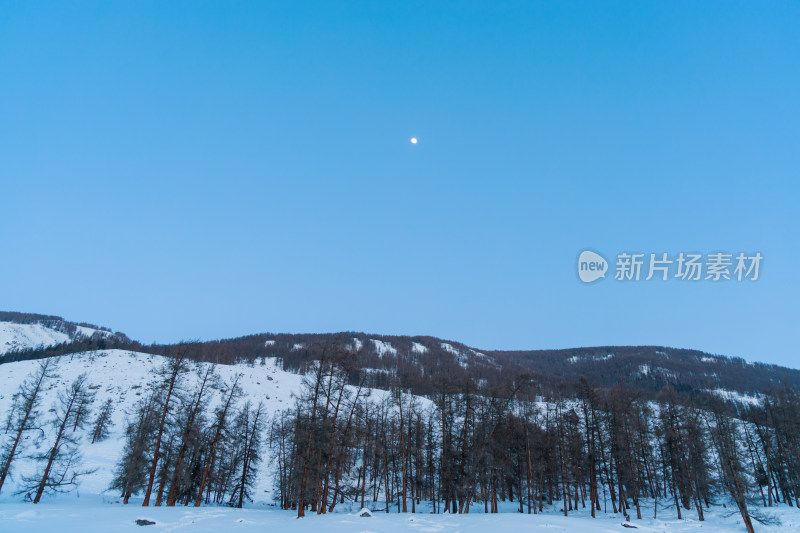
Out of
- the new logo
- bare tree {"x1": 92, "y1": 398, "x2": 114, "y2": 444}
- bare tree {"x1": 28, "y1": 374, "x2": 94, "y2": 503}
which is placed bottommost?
bare tree {"x1": 92, "y1": 398, "x2": 114, "y2": 444}

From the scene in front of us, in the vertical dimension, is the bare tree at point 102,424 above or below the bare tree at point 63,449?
below

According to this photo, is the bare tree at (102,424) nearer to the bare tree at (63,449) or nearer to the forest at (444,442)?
the bare tree at (63,449)

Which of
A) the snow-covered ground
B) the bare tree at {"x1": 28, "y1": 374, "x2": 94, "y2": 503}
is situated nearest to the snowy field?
the bare tree at {"x1": 28, "y1": 374, "x2": 94, "y2": 503}

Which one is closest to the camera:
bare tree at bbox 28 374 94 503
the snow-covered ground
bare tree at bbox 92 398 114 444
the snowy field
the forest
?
the snowy field

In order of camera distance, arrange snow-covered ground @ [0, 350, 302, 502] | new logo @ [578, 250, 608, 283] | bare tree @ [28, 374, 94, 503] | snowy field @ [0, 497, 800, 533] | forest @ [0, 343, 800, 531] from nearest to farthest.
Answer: snowy field @ [0, 497, 800, 533]
forest @ [0, 343, 800, 531]
bare tree @ [28, 374, 94, 503]
new logo @ [578, 250, 608, 283]
snow-covered ground @ [0, 350, 302, 502]

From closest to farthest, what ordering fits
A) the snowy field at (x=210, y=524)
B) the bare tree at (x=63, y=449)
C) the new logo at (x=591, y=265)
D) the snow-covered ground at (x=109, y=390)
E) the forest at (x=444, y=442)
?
the snowy field at (x=210, y=524) < the forest at (x=444, y=442) < the bare tree at (x=63, y=449) < the new logo at (x=591, y=265) < the snow-covered ground at (x=109, y=390)

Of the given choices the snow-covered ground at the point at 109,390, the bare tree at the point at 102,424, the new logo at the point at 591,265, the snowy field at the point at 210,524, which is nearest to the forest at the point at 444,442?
the snowy field at the point at 210,524

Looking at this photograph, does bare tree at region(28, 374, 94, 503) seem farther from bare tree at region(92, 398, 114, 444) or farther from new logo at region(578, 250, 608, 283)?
new logo at region(578, 250, 608, 283)

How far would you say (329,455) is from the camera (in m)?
23.8

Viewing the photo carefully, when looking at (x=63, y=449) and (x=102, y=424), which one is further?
(x=102, y=424)

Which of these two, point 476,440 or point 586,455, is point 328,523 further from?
point 586,455

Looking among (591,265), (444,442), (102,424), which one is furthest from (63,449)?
(591,265)

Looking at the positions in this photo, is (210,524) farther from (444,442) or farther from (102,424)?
(102,424)

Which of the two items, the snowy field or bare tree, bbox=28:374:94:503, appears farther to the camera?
bare tree, bbox=28:374:94:503
